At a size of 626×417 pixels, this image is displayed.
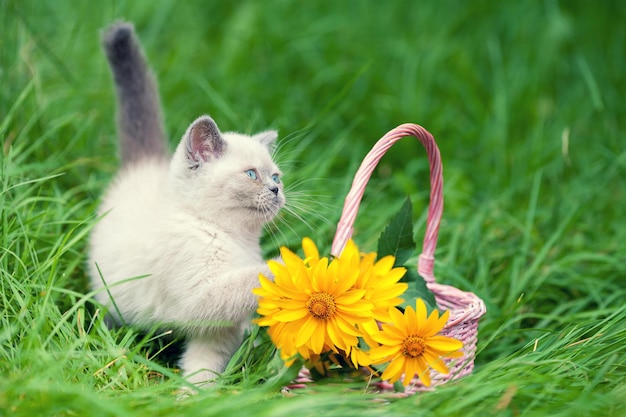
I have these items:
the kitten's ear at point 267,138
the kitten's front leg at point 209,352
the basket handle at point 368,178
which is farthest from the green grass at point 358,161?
the basket handle at point 368,178

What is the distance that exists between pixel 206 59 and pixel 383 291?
264 cm

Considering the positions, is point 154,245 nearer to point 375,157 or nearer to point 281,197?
point 281,197

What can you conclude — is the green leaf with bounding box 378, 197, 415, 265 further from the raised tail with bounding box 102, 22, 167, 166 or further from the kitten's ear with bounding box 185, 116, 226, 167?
the raised tail with bounding box 102, 22, 167, 166

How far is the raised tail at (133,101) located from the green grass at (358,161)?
9.8 inches

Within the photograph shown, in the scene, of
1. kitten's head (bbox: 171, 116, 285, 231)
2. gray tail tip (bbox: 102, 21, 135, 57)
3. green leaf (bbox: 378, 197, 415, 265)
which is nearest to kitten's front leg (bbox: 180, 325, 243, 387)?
kitten's head (bbox: 171, 116, 285, 231)

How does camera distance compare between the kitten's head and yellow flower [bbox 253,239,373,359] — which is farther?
the kitten's head

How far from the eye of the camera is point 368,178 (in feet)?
7.16

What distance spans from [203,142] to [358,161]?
1414 millimetres

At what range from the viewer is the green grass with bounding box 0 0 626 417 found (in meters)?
1.91

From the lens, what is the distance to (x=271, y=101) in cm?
386

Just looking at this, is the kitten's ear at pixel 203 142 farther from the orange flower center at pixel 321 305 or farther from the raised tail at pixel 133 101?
the orange flower center at pixel 321 305

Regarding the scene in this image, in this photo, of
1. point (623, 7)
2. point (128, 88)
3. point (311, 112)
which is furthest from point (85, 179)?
point (623, 7)

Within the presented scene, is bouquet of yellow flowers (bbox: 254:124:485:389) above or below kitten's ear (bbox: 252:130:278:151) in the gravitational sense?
below

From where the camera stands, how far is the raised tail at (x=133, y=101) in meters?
2.72
